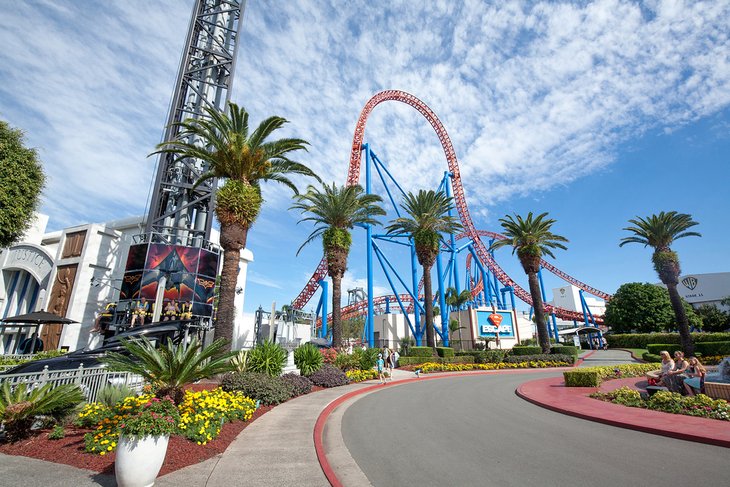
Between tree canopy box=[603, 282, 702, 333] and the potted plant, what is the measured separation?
60188 mm

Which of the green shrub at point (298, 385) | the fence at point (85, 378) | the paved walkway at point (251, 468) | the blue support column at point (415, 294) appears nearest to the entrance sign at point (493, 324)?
the blue support column at point (415, 294)

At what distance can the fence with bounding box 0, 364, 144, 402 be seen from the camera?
24.9 ft

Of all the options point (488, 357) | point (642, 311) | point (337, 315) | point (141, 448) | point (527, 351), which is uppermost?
point (642, 311)

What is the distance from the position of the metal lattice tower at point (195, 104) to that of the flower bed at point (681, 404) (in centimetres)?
3108

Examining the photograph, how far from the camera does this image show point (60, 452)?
245 inches

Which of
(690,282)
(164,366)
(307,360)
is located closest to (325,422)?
(164,366)

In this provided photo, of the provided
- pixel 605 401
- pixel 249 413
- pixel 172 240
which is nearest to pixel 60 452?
pixel 249 413

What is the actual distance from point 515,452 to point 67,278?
3480cm

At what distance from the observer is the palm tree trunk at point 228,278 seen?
1484cm

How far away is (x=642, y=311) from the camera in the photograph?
48.8 metres

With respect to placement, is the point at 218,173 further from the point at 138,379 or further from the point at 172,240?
the point at 172,240

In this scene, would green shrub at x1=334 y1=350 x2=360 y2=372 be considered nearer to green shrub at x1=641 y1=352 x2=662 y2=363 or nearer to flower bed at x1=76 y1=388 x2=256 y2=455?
flower bed at x1=76 y1=388 x2=256 y2=455

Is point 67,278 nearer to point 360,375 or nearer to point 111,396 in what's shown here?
point 360,375

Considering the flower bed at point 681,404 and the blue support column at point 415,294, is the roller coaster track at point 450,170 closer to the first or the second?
the blue support column at point 415,294
